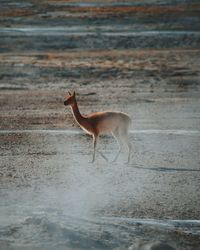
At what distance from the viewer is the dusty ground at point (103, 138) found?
12.5m

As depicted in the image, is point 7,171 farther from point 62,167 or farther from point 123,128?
point 123,128

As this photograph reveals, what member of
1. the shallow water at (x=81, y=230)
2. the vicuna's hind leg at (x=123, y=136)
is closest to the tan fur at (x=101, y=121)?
the vicuna's hind leg at (x=123, y=136)

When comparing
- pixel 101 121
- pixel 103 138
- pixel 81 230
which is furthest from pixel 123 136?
pixel 81 230

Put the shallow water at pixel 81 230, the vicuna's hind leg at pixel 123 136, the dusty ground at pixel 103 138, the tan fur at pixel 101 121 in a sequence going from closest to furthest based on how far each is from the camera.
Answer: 1. the shallow water at pixel 81 230
2. the dusty ground at pixel 103 138
3. the tan fur at pixel 101 121
4. the vicuna's hind leg at pixel 123 136

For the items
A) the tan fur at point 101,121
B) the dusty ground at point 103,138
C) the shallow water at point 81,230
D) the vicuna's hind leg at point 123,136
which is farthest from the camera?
the vicuna's hind leg at point 123,136

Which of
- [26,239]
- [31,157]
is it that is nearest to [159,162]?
[31,157]

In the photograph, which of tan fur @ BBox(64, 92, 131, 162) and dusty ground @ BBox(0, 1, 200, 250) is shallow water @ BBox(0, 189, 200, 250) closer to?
dusty ground @ BBox(0, 1, 200, 250)

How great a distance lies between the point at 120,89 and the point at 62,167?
974 centimetres

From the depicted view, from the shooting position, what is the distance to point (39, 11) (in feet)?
143

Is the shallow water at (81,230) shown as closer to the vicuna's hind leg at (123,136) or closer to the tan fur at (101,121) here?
the tan fur at (101,121)

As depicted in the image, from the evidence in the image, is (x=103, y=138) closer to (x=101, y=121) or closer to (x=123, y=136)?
(x=123, y=136)

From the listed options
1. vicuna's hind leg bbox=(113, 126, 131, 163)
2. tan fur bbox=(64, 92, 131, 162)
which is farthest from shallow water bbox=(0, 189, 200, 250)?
vicuna's hind leg bbox=(113, 126, 131, 163)

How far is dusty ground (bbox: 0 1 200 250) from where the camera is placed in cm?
1247

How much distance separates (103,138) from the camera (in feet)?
62.6
